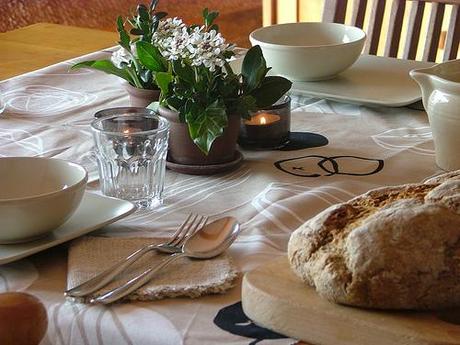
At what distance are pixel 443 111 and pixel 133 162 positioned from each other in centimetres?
34

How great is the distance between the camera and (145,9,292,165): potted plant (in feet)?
3.11

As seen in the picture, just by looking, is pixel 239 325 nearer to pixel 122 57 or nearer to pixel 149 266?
pixel 149 266

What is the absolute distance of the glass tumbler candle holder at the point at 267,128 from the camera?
1.08m

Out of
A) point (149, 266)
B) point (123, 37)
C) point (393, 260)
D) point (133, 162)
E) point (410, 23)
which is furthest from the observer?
point (410, 23)

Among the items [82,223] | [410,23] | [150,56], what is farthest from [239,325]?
[410,23]

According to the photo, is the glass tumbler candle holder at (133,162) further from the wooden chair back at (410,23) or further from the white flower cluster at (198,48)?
the wooden chair back at (410,23)

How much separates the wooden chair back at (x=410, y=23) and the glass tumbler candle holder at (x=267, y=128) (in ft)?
2.10

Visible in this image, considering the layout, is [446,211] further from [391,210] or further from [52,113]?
[52,113]

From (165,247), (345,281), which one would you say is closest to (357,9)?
(165,247)

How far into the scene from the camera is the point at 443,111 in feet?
3.14

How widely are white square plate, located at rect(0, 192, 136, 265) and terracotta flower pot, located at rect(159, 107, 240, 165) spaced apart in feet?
0.49

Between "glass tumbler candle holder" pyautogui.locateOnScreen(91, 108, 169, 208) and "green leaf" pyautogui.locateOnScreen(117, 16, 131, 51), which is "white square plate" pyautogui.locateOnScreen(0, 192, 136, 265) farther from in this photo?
"green leaf" pyautogui.locateOnScreen(117, 16, 131, 51)

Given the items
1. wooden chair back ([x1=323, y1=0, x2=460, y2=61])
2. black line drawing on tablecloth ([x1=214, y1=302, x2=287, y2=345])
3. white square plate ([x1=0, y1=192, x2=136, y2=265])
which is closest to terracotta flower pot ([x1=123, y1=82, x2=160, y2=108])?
white square plate ([x1=0, y1=192, x2=136, y2=265])

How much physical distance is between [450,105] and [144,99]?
366 mm
